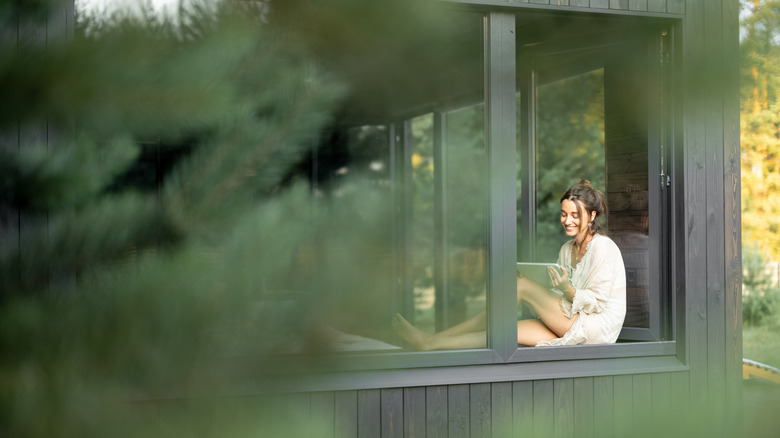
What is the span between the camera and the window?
10.7 feet

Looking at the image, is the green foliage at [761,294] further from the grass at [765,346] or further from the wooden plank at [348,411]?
the wooden plank at [348,411]

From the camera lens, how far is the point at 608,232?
13.5 feet

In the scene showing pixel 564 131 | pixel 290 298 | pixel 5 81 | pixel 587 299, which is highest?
pixel 564 131

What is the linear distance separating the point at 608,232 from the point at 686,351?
0.76 m

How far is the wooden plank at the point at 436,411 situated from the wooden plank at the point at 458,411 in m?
0.02

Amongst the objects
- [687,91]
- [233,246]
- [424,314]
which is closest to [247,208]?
[233,246]

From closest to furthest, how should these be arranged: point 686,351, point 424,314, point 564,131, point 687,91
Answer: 1. point 687,91
2. point 686,351
3. point 564,131
4. point 424,314

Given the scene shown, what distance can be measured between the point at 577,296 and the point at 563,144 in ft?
5.29

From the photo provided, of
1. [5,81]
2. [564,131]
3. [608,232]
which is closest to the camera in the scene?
[5,81]

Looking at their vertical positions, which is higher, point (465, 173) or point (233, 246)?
Answer: point (465, 173)

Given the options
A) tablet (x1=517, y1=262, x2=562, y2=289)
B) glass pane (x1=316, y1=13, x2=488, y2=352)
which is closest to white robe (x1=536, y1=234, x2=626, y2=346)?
tablet (x1=517, y1=262, x2=562, y2=289)

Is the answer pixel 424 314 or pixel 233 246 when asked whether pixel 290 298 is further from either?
pixel 424 314

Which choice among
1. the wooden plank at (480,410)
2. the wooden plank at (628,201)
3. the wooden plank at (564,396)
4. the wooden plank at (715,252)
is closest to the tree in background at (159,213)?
the wooden plank at (480,410)

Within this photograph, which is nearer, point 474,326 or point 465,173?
point 474,326
